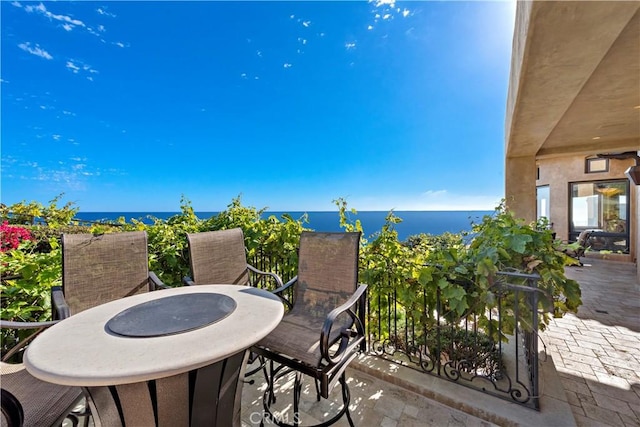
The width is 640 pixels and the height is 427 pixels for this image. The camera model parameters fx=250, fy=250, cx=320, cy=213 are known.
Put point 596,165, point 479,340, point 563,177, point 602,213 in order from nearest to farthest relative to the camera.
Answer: point 479,340, point 596,165, point 602,213, point 563,177

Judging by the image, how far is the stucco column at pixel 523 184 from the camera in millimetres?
5707

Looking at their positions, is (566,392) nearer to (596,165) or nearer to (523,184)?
(523,184)

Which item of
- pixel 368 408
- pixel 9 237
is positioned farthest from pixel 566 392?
pixel 9 237

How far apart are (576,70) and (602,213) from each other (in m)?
9.23

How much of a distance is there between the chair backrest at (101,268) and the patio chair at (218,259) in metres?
0.37

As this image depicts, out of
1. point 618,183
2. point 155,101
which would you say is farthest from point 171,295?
point 618,183

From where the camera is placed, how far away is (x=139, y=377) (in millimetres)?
797

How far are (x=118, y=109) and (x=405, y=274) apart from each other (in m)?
12.2

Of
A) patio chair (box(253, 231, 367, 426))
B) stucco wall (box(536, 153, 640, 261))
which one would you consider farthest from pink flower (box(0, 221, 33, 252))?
stucco wall (box(536, 153, 640, 261))

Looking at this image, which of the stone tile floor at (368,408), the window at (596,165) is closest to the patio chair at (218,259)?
the stone tile floor at (368,408)

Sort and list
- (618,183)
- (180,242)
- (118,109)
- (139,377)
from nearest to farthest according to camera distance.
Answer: (139,377) → (180,242) → (618,183) → (118,109)

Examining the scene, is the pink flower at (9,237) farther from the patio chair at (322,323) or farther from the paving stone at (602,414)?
the paving stone at (602,414)

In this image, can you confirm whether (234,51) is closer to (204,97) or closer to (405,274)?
(204,97)

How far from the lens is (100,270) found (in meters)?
1.83
